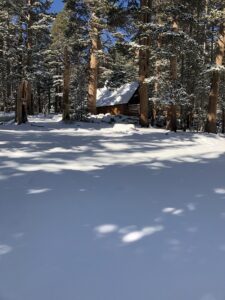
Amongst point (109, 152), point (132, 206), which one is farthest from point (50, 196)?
point (109, 152)

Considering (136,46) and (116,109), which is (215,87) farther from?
(116,109)

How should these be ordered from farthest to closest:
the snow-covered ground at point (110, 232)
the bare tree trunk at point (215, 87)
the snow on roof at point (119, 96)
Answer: the snow on roof at point (119, 96) → the bare tree trunk at point (215, 87) → the snow-covered ground at point (110, 232)

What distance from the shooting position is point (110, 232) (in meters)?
5.12

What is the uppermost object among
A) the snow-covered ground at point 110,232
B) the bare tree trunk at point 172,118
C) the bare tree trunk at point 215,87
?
the bare tree trunk at point 215,87

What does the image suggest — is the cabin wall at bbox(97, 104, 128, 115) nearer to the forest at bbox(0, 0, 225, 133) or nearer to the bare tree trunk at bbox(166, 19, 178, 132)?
the forest at bbox(0, 0, 225, 133)

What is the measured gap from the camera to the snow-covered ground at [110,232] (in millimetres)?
3898

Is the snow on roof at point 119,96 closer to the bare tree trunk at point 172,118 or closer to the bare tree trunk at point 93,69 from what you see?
the bare tree trunk at point 93,69

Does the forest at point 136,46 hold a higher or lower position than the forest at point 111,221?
higher

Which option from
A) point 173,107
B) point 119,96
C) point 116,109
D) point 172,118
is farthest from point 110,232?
point 119,96

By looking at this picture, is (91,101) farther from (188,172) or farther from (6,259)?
(6,259)

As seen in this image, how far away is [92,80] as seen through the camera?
103 ft

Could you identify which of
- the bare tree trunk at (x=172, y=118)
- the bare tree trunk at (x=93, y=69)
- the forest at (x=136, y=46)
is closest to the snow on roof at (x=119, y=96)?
the forest at (x=136, y=46)

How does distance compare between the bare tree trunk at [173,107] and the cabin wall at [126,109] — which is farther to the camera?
the cabin wall at [126,109]

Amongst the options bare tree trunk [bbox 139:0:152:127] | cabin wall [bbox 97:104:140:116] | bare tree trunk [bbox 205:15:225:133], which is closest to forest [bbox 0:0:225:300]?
bare tree trunk [bbox 205:15:225:133]
